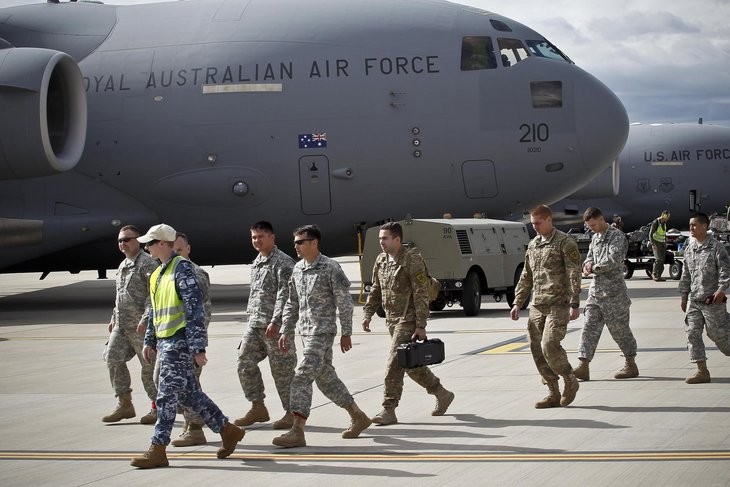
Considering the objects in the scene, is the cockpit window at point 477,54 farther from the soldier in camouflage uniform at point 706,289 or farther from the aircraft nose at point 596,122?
the soldier in camouflage uniform at point 706,289

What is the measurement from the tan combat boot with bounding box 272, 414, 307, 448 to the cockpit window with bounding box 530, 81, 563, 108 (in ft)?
52.7

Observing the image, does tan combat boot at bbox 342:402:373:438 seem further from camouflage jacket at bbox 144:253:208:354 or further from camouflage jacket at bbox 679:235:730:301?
camouflage jacket at bbox 679:235:730:301

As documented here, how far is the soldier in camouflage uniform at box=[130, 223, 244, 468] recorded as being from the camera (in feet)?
28.9

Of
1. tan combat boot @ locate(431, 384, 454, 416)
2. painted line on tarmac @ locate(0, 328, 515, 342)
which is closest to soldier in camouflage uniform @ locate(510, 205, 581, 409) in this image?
tan combat boot @ locate(431, 384, 454, 416)

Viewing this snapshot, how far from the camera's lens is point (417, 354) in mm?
10102

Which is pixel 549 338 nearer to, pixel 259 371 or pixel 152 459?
pixel 259 371

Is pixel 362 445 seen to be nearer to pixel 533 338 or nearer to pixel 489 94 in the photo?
pixel 533 338

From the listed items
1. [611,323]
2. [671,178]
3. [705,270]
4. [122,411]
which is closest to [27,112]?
[122,411]

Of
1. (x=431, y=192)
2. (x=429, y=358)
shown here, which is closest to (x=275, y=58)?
(x=431, y=192)

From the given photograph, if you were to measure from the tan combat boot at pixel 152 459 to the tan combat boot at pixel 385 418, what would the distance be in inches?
89.7

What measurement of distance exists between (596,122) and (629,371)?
41.5 feet

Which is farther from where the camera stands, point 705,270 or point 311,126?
point 311,126

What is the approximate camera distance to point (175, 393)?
8836mm

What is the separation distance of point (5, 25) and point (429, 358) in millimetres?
18909
